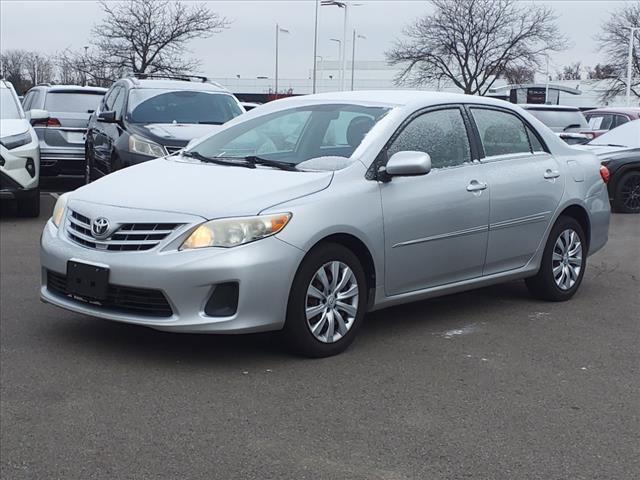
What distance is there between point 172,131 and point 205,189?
5275 mm

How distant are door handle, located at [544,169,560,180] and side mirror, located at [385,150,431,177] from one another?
1.58 m

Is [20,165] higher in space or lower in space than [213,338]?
higher

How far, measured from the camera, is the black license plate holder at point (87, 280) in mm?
4926

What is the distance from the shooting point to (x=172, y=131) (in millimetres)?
10250

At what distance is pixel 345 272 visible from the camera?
5.21m

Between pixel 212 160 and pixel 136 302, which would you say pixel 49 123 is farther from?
pixel 136 302

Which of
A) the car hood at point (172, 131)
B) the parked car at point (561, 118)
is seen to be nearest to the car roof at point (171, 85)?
the car hood at point (172, 131)

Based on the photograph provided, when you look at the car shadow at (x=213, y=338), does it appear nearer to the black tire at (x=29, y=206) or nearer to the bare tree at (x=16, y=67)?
the black tire at (x=29, y=206)

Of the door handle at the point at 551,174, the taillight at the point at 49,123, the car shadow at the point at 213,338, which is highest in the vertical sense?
the taillight at the point at 49,123

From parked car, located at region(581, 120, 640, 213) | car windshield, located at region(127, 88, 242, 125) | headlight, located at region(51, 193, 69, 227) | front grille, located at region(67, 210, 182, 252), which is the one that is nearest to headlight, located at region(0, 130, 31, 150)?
car windshield, located at region(127, 88, 242, 125)

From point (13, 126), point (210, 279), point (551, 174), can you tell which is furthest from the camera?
point (13, 126)

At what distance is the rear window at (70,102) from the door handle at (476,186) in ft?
34.0

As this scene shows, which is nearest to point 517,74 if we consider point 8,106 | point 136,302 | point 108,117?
point 8,106

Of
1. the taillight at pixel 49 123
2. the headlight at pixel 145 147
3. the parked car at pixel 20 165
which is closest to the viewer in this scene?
the headlight at pixel 145 147
